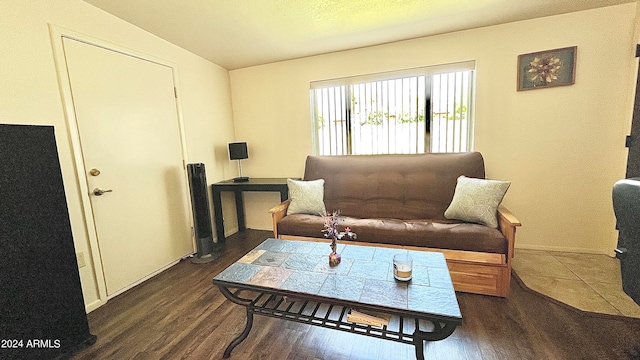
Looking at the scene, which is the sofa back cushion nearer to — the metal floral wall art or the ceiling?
the metal floral wall art

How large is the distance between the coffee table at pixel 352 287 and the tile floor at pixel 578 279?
1.11m

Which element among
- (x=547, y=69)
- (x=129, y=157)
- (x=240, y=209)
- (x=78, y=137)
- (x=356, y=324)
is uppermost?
(x=547, y=69)

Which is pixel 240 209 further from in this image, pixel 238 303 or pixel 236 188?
pixel 238 303

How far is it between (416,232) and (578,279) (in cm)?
135

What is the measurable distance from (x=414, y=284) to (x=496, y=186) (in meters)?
1.35

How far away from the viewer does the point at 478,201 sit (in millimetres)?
2096

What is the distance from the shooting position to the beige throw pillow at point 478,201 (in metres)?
2.04

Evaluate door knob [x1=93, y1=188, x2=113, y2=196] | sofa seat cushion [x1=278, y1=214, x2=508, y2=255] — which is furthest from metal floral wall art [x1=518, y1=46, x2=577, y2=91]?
door knob [x1=93, y1=188, x2=113, y2=196]

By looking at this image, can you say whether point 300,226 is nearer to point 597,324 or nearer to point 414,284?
point 414,284

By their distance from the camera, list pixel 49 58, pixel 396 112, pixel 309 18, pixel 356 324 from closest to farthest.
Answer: pixel 356 324 → pixel 49 58 → pixel 309 18 → pixel 396 112

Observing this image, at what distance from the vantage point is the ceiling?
77.9 inches

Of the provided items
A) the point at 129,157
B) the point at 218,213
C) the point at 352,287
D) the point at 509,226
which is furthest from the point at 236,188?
the point at 509,226

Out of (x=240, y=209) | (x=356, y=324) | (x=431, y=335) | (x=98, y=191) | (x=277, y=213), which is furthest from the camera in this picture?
(x=240, y=209)

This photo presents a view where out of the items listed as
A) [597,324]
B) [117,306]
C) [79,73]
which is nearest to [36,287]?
[117,306]
